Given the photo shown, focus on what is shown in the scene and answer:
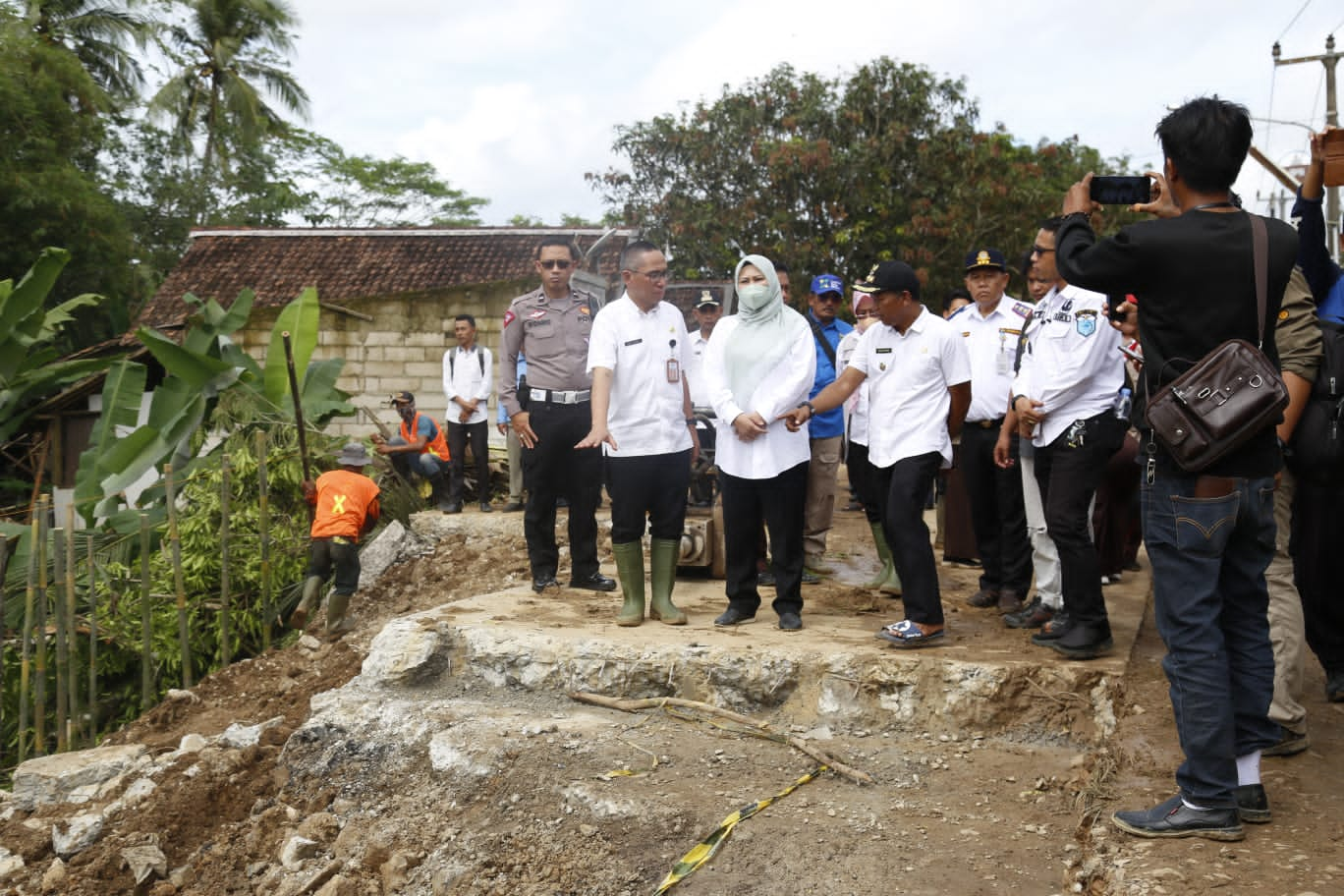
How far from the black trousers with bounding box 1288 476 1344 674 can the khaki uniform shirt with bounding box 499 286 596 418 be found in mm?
3660

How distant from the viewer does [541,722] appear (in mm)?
4766

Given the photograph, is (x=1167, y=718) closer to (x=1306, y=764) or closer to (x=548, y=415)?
(x=1306, y=764)

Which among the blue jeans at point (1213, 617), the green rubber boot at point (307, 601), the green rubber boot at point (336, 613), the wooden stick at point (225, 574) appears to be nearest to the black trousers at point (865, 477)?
the blue jeans at point (1213, 617)

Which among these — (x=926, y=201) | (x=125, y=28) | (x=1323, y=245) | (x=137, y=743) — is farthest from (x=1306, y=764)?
(x=125, y=28)

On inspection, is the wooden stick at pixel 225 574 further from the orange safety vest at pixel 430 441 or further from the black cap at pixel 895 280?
the black cap at pixel 895 280

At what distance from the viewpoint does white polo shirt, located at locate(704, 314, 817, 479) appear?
211 inches

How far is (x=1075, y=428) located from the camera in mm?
4852

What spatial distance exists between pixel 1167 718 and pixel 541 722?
2412mm

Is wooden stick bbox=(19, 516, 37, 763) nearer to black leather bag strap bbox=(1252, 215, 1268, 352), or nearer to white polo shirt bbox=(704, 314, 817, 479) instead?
white polo shirt bbox=(704, 314, 817, 479)

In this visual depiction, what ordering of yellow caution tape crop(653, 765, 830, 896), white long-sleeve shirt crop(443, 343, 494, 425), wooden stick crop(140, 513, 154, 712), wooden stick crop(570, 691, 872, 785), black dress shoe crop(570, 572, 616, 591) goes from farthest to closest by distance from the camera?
white long-sleeve shirt crop(443, 343, 494, 425)
wooden stick crop(140, 513, 154, 712)
black dress shoe crop(570, 572, 616, 591)
wooden stick crop(570, 691, 872, 785)
yellow caution tape crop(653, 765, 830, 896)

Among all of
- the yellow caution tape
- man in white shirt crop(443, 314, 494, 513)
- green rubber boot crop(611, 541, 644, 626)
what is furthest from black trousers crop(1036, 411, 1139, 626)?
man in white shirt crop(443, 314, 494, 513)

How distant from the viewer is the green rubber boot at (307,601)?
7.77 m

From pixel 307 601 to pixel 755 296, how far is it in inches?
162

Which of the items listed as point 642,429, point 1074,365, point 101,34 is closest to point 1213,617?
point 1074,365
